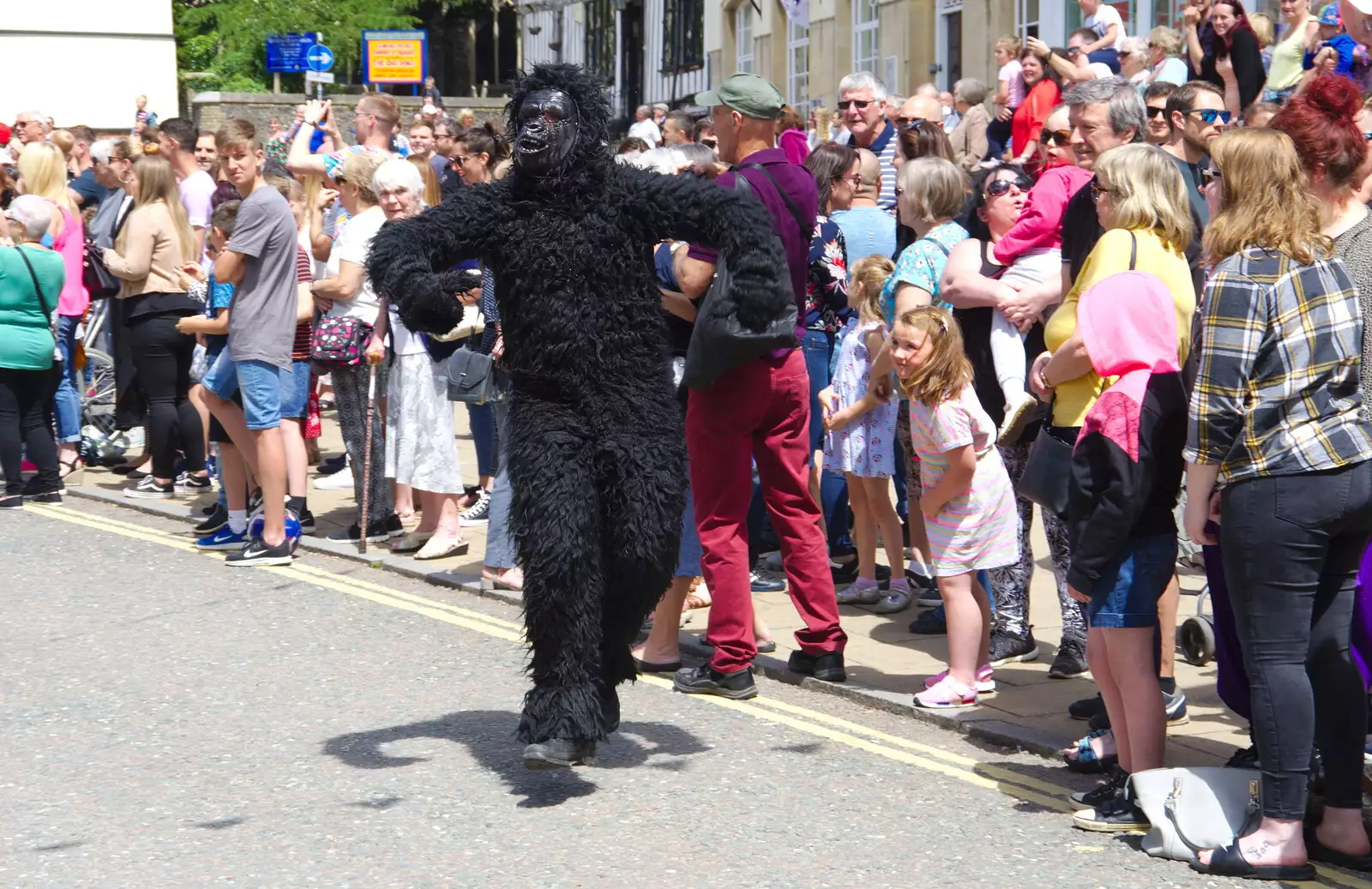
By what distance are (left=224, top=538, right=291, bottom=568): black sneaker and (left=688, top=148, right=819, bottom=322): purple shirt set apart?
3.89m

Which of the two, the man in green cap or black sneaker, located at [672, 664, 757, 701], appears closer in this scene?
the man in green cap

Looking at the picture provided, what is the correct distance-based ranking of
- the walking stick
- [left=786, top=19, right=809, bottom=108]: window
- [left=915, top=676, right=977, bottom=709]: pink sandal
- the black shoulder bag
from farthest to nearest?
[left=786, top=19, right=809, bottom=108]: window < the walking stick < [left=915, top=676, right=977, bottom=709]: pink sandal < the black shoulder bag

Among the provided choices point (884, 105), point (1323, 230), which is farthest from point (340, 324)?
point (1323, 230)

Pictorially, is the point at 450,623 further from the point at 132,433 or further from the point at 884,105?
the point at 132,433

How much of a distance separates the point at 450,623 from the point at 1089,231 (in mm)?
3440

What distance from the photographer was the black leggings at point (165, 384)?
A: 1187 centimetres

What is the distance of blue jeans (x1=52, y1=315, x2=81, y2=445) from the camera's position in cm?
1277

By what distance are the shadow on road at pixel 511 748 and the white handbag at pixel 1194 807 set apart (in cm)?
162

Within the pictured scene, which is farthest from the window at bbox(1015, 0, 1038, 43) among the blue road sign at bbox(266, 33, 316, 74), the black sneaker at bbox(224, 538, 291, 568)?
the blue road sign at bbox(266, 33, 316, 74)

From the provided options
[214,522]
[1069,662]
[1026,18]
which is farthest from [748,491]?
[1026,18]

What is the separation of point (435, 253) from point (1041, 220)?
2626mm

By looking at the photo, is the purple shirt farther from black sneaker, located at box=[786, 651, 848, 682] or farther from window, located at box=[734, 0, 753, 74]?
window, located at box=[734, 0, 753, 74]

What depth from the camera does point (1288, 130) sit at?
514 centimetres

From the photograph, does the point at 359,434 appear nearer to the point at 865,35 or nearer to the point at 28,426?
the point at 28,426
